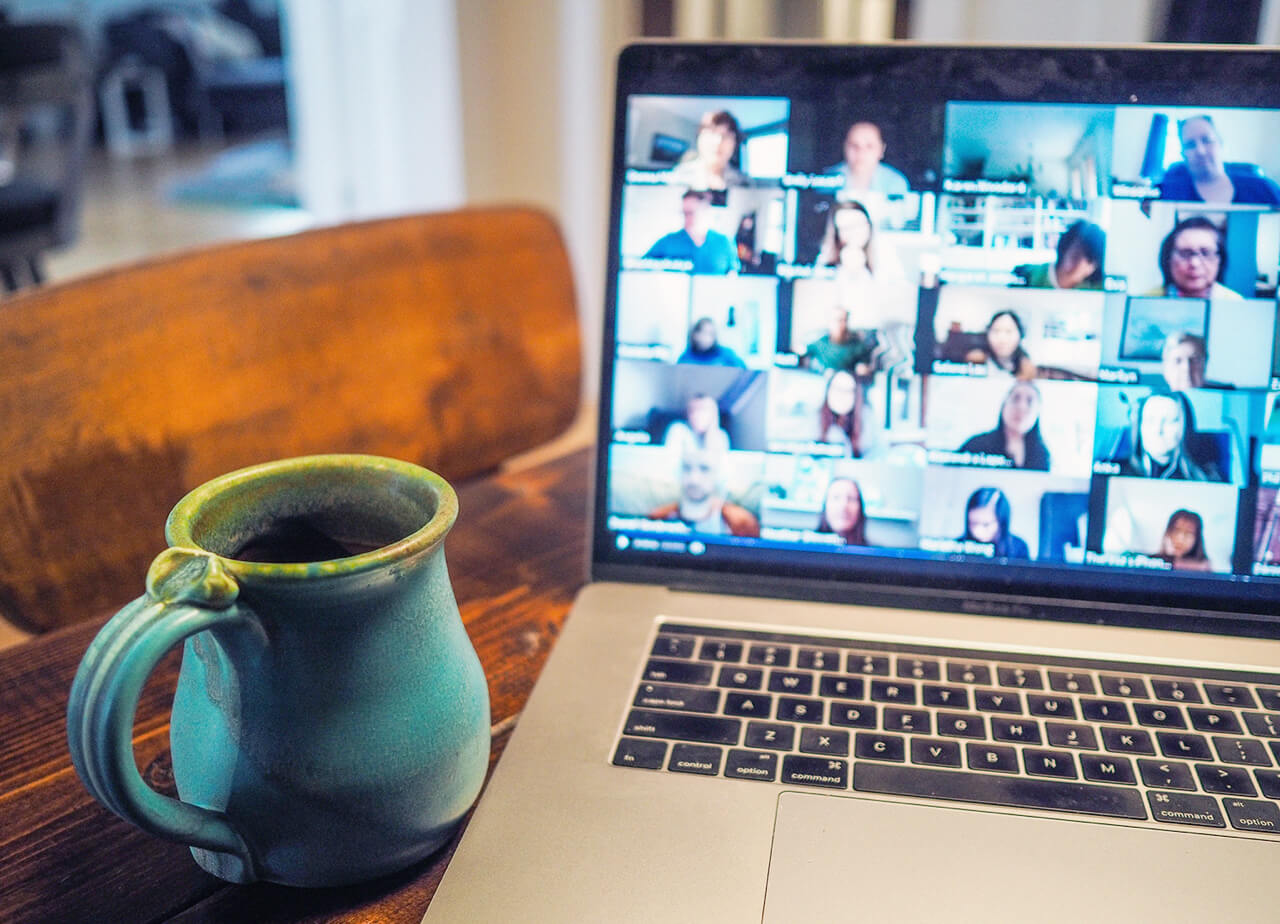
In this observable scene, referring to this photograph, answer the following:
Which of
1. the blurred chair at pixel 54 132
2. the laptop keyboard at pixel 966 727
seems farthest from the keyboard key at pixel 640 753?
the blurred chair at pixel 54 132

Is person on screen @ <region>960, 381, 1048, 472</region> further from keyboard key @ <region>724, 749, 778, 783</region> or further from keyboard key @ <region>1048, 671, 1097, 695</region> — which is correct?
keyboard key @ <region>724, 749, 778, 783</region>

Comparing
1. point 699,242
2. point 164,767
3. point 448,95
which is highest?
point 448,95

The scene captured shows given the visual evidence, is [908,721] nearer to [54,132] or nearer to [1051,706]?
[1051,706]

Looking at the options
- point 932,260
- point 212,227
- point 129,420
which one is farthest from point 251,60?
point 932,260

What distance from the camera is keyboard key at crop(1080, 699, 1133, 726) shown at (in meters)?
0.45

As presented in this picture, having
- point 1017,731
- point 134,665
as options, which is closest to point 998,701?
point 1017,731

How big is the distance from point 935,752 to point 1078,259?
0.25 meters

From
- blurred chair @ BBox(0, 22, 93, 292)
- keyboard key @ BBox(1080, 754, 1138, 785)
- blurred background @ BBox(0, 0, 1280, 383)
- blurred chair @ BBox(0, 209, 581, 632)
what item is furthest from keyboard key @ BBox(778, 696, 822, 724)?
blurred chair @ BBox(0, 22, 93, 292)

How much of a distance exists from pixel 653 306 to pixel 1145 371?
0.25 metres

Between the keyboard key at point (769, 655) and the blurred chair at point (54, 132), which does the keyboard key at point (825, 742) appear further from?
the blurred chair at point (54, 132)

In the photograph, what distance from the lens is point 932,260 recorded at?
53 centimetres

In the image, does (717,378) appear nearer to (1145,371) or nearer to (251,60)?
(1145,371)

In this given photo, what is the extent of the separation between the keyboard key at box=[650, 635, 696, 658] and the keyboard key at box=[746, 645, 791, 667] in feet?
0.10

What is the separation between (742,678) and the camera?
1.59ft
